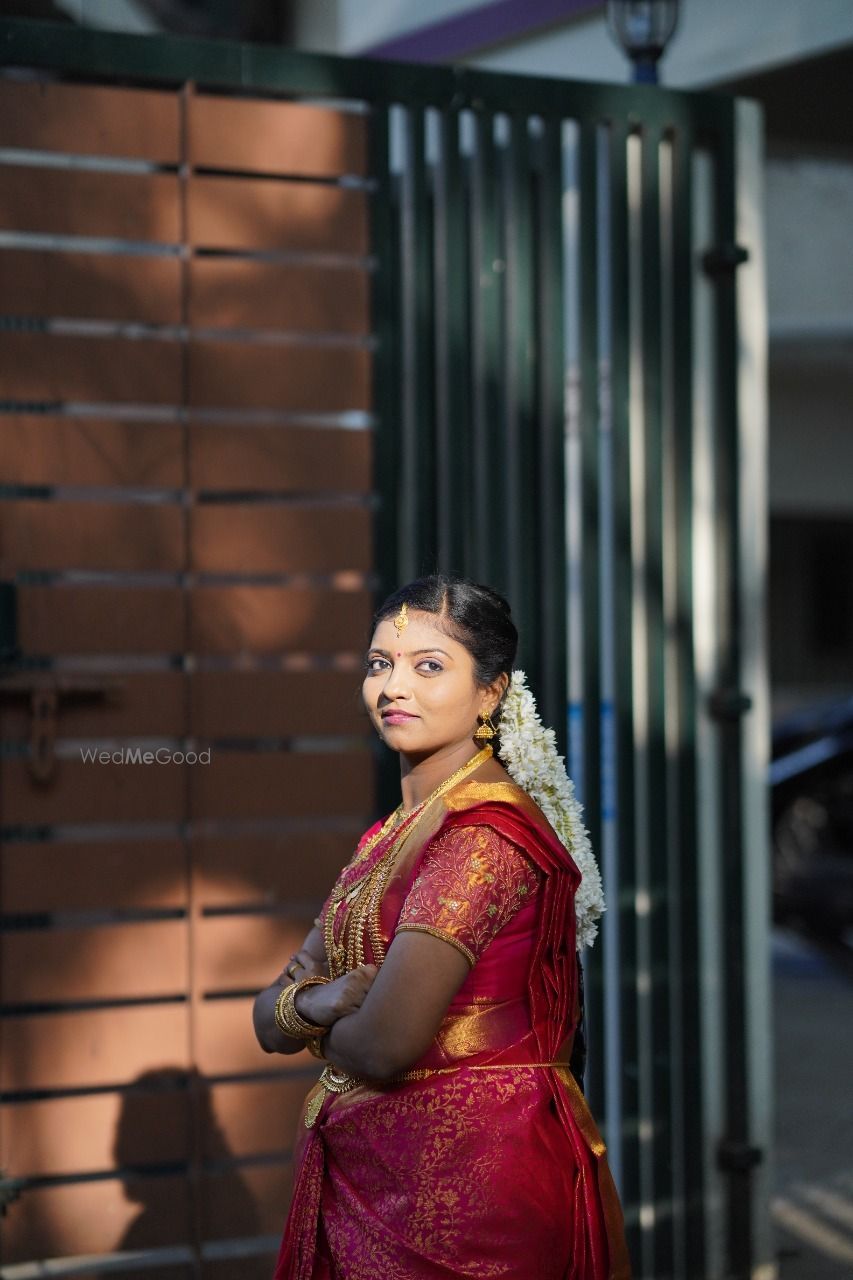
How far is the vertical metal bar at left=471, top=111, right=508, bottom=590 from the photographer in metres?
4.07

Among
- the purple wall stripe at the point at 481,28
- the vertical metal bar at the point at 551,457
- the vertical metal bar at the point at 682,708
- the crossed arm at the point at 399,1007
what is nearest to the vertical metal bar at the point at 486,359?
the vertical metal bar at the point at 551,457

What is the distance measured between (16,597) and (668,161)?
80.5 inches

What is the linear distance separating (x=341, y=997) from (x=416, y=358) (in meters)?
2.17

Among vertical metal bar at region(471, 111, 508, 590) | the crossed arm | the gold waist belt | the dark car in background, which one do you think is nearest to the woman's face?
the crossed arm

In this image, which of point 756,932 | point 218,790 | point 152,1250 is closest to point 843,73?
point 756,932

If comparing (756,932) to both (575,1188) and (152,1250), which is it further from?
(575,1188)

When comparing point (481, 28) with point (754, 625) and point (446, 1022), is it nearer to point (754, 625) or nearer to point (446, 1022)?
point (754, 625)

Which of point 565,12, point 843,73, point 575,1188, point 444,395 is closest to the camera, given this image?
point 575,1188

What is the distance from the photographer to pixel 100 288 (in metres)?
3.82

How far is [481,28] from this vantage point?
8.38 meters

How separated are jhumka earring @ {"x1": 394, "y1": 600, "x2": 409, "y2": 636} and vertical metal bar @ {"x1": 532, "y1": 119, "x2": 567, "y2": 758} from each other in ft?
5.74

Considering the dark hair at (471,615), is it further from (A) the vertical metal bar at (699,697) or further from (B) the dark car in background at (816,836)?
(B) the dark car in background at (816,836)

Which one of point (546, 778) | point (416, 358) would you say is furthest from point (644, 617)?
point (546, 778)

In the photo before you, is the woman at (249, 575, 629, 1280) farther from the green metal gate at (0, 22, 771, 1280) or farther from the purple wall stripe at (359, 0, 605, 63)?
the purple wall stripe at (359, 0, 605, 63)
